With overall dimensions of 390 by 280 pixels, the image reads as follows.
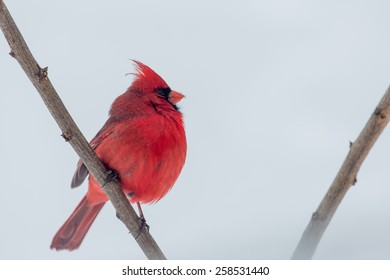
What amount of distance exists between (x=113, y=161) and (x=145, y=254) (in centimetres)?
38

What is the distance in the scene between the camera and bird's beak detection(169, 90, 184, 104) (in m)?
1.78

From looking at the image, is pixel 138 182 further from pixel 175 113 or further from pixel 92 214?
pixel 92 214

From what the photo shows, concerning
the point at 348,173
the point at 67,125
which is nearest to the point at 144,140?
the point at 67,125

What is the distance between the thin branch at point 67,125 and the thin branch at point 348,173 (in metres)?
0.61

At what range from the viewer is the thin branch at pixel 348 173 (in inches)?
26.4

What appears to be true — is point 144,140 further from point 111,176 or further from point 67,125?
point 67,125

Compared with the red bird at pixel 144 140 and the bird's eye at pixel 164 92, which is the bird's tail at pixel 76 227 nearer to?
the red bird at pixel 144 140

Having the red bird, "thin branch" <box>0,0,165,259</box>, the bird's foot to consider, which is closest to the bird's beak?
the red bird

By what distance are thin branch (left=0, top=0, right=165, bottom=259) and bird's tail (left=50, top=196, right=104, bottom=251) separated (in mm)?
703

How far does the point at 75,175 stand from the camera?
1704mm

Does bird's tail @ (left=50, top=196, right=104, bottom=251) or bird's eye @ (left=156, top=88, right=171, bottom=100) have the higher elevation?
bird's eye @ (left=156, top=88, right=171, bottom=100)

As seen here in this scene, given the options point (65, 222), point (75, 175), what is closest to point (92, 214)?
point (65, 222)

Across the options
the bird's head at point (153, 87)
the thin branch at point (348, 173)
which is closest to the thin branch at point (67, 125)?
the bird's head at point (153, 87)

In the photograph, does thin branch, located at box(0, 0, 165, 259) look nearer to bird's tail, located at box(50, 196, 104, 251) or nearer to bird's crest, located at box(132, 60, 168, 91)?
bird's crest, located at box(132, 60, 168, 91)
